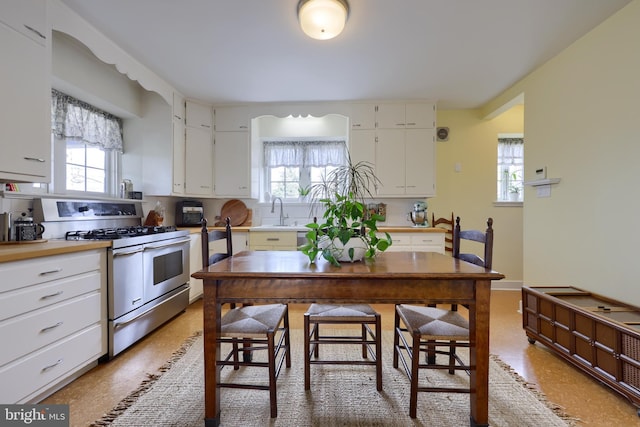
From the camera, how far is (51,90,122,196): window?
8.22 feet

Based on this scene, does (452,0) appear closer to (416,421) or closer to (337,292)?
(337,292)

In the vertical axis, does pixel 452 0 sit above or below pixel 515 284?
above

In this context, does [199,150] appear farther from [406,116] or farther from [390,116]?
[406,116]

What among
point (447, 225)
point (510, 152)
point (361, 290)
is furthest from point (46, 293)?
point (510, 152)

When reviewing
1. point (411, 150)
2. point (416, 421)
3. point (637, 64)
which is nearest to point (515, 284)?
point (411, 150)

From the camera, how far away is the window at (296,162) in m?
4.16

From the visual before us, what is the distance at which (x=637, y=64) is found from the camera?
191 cm

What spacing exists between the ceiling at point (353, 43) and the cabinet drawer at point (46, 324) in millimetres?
1968

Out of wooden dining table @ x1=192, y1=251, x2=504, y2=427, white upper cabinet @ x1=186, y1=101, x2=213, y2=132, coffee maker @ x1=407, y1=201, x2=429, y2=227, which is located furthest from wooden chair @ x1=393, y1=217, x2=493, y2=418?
white upper cabinet @ x1=186, y1=101, x2=213, y2=132

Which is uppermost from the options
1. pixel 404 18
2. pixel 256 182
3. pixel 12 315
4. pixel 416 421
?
pixel 404 18

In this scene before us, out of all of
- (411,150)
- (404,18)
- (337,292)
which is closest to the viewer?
(337,292)

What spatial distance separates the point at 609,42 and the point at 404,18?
Result: 1.50 meters

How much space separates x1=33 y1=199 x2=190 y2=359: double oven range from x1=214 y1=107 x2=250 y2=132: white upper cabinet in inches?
57.6

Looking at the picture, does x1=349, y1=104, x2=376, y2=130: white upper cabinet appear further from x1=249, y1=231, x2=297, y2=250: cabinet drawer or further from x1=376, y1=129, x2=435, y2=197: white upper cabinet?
x1=249, y1=231, x2=297, y2=250: cabinet drawer
